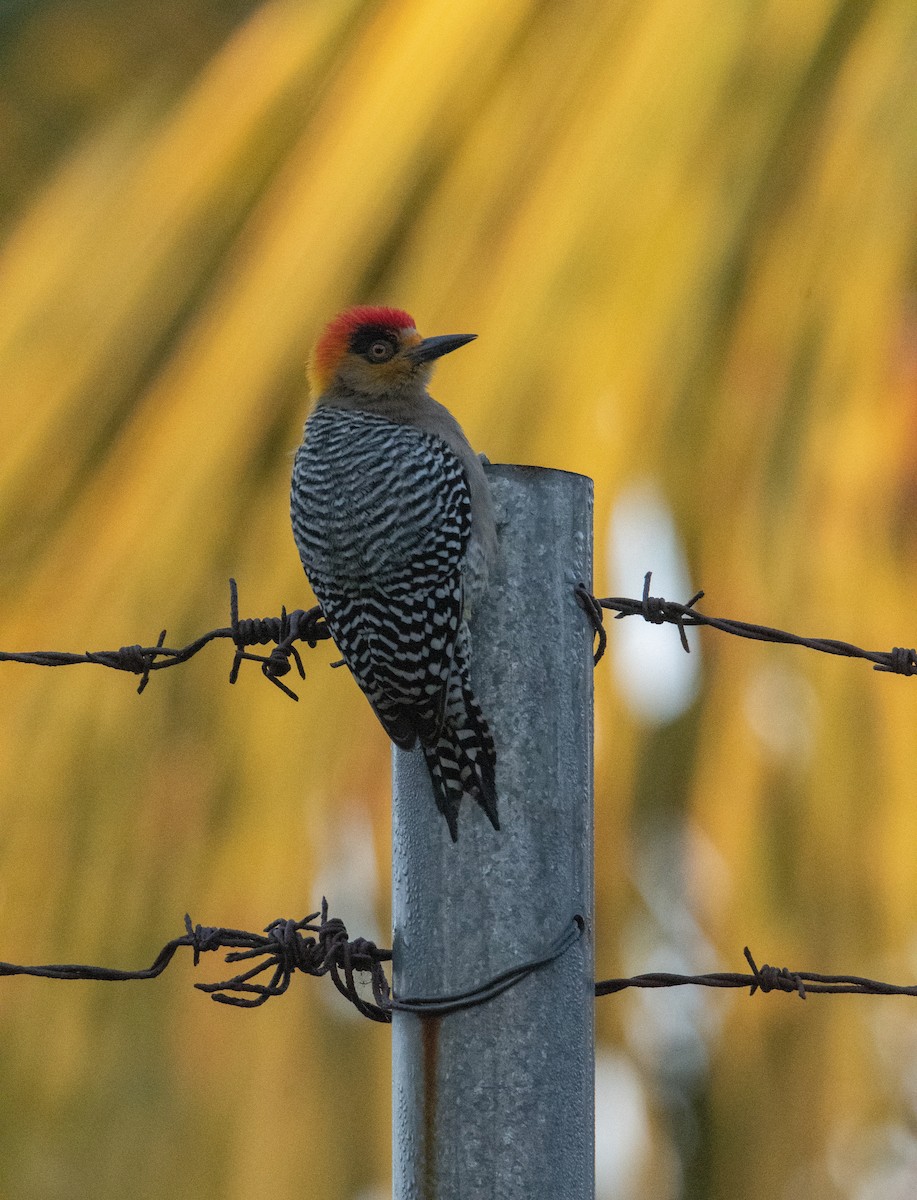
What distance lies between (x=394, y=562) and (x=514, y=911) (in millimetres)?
1097

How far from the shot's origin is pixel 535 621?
8.04 feet

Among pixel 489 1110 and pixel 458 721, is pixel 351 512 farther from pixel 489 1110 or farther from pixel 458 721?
pixel 489 1110

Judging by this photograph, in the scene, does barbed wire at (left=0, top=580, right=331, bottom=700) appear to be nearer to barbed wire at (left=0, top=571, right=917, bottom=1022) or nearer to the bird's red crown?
barbed wire at (left=0, top=571, right=917, bottom=1022)

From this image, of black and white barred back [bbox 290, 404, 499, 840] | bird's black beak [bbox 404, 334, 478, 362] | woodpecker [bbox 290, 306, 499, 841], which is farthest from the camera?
bird's black beak [bbox 404, 334, 478, 362]

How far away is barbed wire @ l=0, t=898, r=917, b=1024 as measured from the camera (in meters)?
2.33

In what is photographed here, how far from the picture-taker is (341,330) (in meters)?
4.36

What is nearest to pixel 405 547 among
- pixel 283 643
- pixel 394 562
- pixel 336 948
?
pixel 394 562

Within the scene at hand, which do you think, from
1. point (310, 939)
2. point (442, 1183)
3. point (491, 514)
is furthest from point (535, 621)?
point (442, 1183)

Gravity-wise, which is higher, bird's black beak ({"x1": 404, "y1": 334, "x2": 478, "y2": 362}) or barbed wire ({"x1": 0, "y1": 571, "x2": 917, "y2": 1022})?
bird's black beak ({"x1": 404, "y1": 334, "x2": 478, "y2": 362})

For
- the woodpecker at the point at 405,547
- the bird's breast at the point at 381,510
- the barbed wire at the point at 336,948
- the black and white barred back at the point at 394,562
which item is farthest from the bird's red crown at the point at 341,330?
the barbed wire at the point at 336,948

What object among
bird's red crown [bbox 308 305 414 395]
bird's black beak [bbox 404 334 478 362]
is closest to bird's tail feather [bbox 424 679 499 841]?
bird's black beak [bbox 404 334 478 362]

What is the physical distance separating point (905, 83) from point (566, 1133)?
6.27 meters

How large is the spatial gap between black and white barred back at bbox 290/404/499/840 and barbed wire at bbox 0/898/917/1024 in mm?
324

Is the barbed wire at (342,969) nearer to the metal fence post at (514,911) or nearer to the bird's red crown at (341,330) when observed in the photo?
the metal fence post at (514,911)
